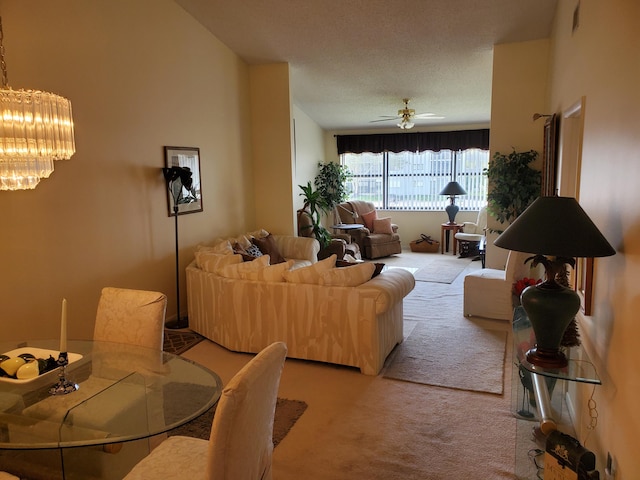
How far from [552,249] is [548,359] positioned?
0.54 m

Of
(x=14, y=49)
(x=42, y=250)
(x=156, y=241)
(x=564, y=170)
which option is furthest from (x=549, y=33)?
(x=42, y=250)

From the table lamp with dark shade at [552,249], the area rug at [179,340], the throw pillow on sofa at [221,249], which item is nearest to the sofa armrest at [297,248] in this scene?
the throw pillow on sofa at [221,249]

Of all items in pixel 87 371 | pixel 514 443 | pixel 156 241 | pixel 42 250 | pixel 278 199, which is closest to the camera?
pixel 87 371

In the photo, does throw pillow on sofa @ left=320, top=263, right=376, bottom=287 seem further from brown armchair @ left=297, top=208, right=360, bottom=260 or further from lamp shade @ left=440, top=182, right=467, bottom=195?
lamp shade @ left=440, top=182, right=467, bottom=195

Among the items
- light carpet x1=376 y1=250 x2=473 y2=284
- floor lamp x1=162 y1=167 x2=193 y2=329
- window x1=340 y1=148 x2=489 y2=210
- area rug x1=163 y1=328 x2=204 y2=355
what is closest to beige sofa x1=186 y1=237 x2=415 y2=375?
area rug x1=163 y1=328 x2=204 y2=355

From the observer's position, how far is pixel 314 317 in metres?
3.69

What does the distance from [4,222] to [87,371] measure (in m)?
1.72

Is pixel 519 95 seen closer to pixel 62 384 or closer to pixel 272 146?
pixel 272 146

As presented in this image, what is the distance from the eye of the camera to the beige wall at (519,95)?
17.2 ft

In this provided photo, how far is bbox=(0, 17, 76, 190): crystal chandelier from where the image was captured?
1.94 meters

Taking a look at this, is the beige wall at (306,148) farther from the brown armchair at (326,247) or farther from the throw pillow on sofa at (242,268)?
the throw pillow on sofa at (242,268)

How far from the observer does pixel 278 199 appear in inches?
259

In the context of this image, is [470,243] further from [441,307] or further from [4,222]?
[4,222]

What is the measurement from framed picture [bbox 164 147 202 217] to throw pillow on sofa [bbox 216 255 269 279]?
115cm
